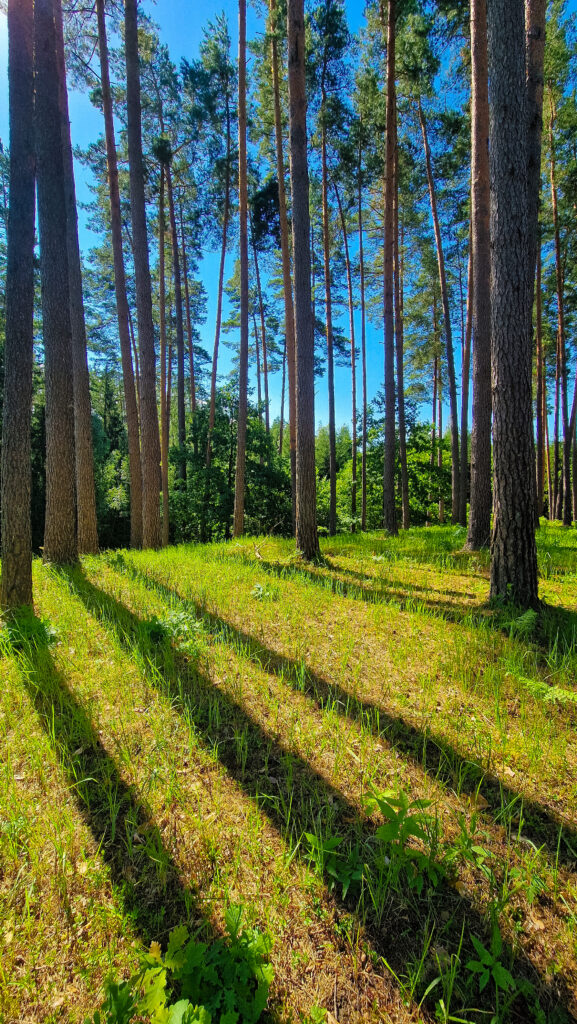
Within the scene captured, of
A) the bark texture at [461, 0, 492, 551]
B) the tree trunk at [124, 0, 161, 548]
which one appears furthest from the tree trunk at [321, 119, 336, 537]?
the bark texture at [461, 0, 492, 551]

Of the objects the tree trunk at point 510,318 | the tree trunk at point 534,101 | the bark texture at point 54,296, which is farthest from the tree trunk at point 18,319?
the tree trunk at point 534,101

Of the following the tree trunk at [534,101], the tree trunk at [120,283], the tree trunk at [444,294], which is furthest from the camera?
the tree trunk at [444,294]

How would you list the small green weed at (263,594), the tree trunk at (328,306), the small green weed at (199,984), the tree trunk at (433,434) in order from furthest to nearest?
the tree trunk at (433,434) < the tree trunk at (328,306) < the small green weed at (263,594) < the small green weed at (199,984)

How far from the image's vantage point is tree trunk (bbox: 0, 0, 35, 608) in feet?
13.3

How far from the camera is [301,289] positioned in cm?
594

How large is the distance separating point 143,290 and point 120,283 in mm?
1516

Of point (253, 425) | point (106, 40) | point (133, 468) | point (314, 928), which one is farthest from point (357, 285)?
point (314, 928)

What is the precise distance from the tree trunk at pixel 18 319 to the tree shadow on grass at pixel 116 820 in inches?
72.8

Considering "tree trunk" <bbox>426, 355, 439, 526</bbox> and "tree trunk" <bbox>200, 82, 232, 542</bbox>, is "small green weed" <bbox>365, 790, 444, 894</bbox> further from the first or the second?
"tree trunk" <bbox>426, 355, 439, 526</bbox>

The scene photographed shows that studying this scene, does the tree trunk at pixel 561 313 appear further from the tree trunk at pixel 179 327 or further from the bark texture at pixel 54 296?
the bark texture at pixel 54 296

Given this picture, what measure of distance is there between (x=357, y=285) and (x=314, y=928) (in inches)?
728

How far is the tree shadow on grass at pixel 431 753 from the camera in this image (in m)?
1.80

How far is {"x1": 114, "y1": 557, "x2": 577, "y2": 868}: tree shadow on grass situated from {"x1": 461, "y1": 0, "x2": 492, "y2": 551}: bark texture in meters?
4.78

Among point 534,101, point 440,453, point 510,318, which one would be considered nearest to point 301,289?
point 510,318
